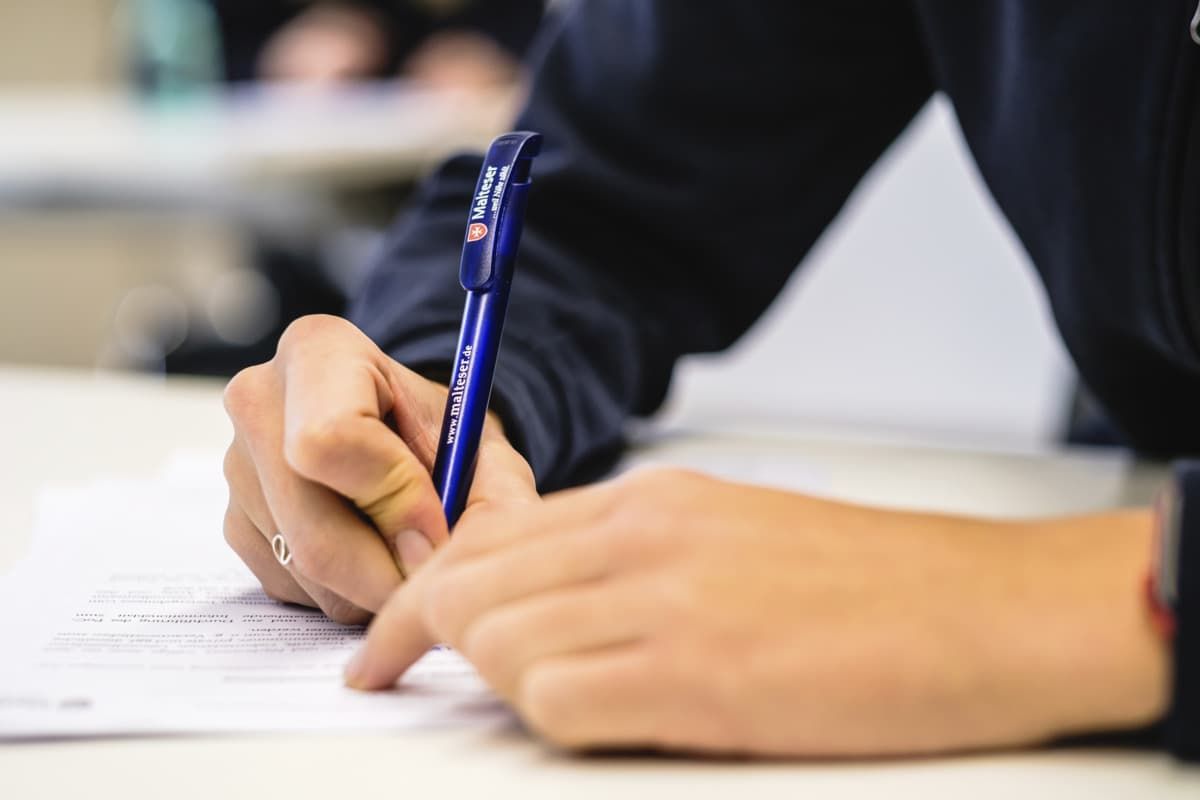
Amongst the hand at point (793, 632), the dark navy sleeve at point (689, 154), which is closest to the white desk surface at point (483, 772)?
the hand at point (793, 632)

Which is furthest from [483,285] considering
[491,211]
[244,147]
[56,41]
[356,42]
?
[56,41]

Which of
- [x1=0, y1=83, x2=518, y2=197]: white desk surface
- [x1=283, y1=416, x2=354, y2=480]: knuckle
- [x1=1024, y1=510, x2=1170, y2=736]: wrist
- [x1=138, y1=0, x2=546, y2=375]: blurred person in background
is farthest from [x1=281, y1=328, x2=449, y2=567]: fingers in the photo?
[x1=138, y1=0, x2=546, y2=375]: blurred person in background

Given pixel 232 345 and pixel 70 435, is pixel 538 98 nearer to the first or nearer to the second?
pixel 70 435

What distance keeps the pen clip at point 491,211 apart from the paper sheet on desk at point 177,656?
5.2 inches

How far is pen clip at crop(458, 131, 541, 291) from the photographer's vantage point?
423 mm

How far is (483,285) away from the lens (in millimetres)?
429

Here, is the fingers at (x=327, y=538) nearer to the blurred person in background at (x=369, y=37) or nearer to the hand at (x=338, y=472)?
the hand at (x=338, y=472)

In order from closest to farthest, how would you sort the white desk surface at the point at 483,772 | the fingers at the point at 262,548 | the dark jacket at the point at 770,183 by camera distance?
the white desk surface at the point at 483,772, the fingers at the point at 262,548, the dark jacket at the point at 770,183

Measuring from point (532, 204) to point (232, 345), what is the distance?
651 mm

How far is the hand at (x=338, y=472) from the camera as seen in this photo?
377 millimetres

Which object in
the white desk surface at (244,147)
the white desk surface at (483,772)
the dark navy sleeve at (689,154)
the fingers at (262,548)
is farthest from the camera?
the white desk surface at (244,147)

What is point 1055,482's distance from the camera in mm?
676

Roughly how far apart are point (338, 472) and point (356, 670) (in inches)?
2.4

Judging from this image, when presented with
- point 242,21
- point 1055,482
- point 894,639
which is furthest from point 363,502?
point 242,21
